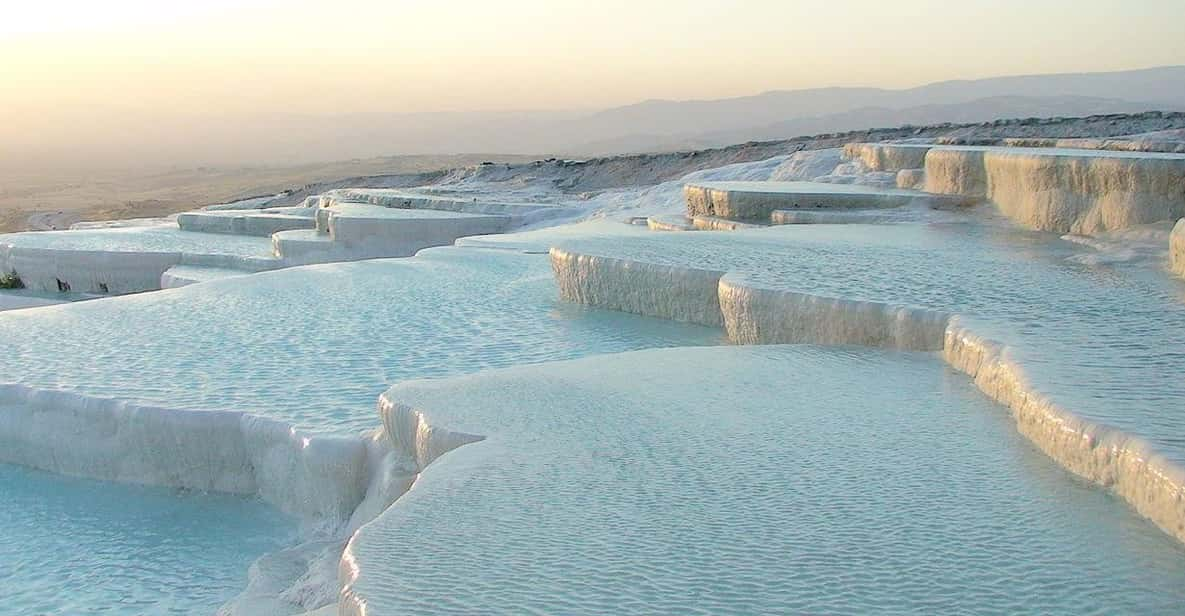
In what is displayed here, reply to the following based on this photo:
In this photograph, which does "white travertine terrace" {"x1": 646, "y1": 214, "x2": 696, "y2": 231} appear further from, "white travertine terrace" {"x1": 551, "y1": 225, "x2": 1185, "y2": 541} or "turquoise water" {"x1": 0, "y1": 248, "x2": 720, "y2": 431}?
"white travertine terrace" {"x1": 551, "y1": 225, "x2": 1185, "y2": 541}

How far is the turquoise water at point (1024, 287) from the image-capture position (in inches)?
123

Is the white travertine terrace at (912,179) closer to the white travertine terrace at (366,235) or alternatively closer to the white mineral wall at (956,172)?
the white mineral wall at (956,172)

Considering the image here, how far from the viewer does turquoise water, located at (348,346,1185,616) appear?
2.21 m

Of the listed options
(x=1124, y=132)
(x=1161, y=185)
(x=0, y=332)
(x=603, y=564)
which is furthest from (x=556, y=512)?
(x=1124, y=132)

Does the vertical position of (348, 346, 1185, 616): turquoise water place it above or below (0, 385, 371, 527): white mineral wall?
above

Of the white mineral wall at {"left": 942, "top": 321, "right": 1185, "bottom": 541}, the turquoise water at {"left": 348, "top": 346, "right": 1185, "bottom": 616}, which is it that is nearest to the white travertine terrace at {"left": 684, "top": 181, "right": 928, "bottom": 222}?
the turquoise water at {"left": 348, "top": 346, "right": 1185, "bottom": 616}

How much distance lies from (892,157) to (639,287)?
189 inches

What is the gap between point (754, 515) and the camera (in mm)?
2623

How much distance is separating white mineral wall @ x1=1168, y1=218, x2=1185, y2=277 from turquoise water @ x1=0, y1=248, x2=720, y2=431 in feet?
6.94

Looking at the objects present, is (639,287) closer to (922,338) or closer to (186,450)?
(922,338)

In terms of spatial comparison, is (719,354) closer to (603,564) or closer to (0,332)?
(603,564)

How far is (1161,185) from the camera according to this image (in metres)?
6.36

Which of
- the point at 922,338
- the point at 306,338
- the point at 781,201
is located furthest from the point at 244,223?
the point at 922,338

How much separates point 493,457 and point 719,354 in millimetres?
1456
